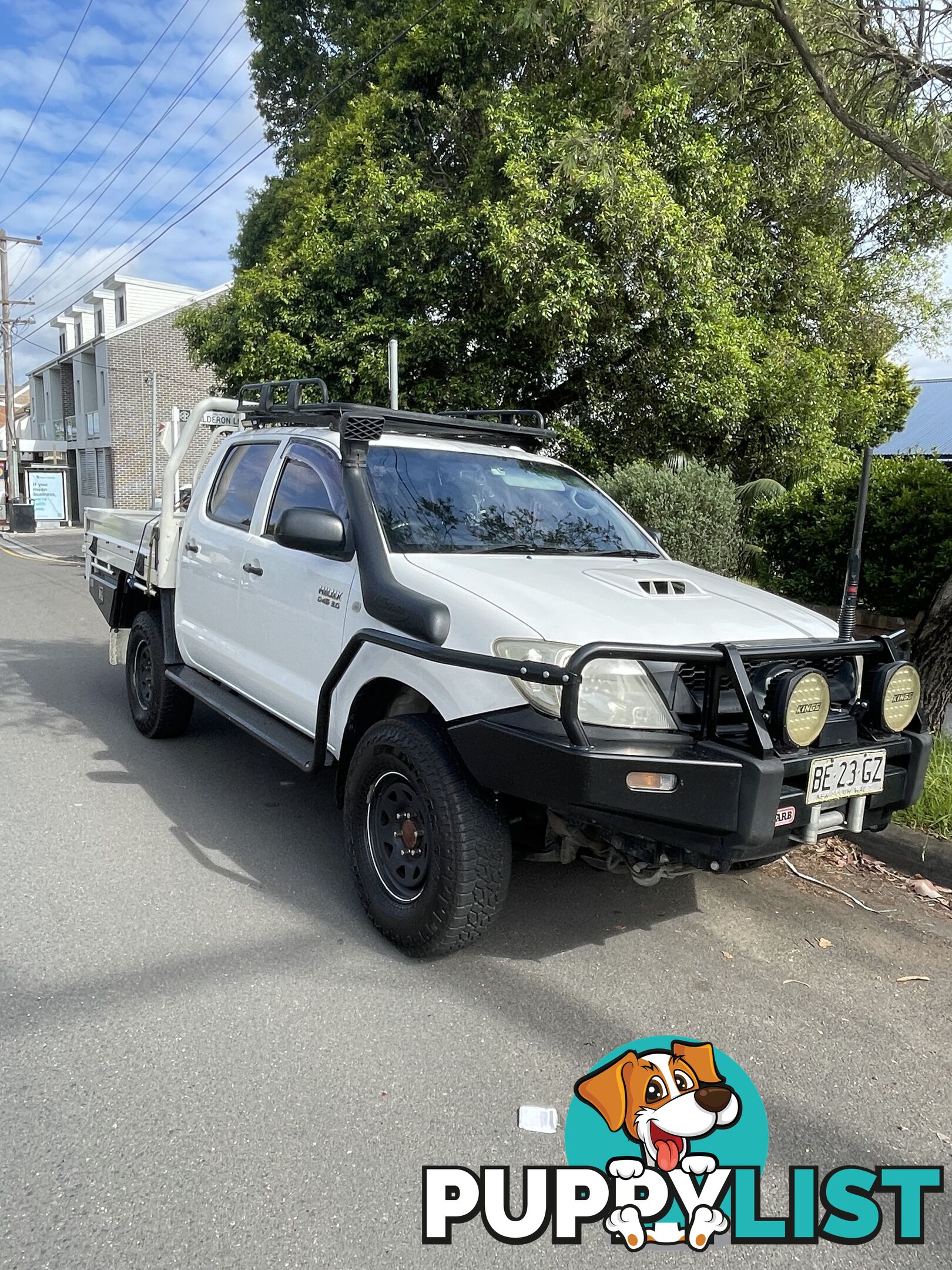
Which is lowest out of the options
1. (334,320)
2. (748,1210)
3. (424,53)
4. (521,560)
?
(748,1210)

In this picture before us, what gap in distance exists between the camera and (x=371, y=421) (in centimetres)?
417

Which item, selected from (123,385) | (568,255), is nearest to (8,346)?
(123,385)

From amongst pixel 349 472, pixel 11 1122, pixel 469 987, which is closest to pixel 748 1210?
pixel 469 987

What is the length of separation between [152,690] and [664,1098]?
4402 millimetres

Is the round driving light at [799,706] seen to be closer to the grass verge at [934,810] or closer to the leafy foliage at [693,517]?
the grass verge at [934,810]

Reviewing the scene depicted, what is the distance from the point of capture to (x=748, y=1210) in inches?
97.1

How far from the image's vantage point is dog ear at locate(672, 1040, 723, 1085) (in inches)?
116

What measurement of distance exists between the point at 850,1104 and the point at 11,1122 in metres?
2.37

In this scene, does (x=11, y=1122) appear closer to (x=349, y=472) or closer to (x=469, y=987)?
(x=469, y=987)

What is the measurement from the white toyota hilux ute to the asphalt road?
39 cm

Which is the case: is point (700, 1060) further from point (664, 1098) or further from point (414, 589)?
point (414, 589)

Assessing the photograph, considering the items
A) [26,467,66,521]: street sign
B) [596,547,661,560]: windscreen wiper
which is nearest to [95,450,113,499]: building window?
[26,467,66,521]: street sign

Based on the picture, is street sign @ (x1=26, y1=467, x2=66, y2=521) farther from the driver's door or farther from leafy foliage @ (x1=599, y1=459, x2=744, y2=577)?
the driver's door

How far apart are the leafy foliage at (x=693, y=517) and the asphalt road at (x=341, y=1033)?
4.91m
